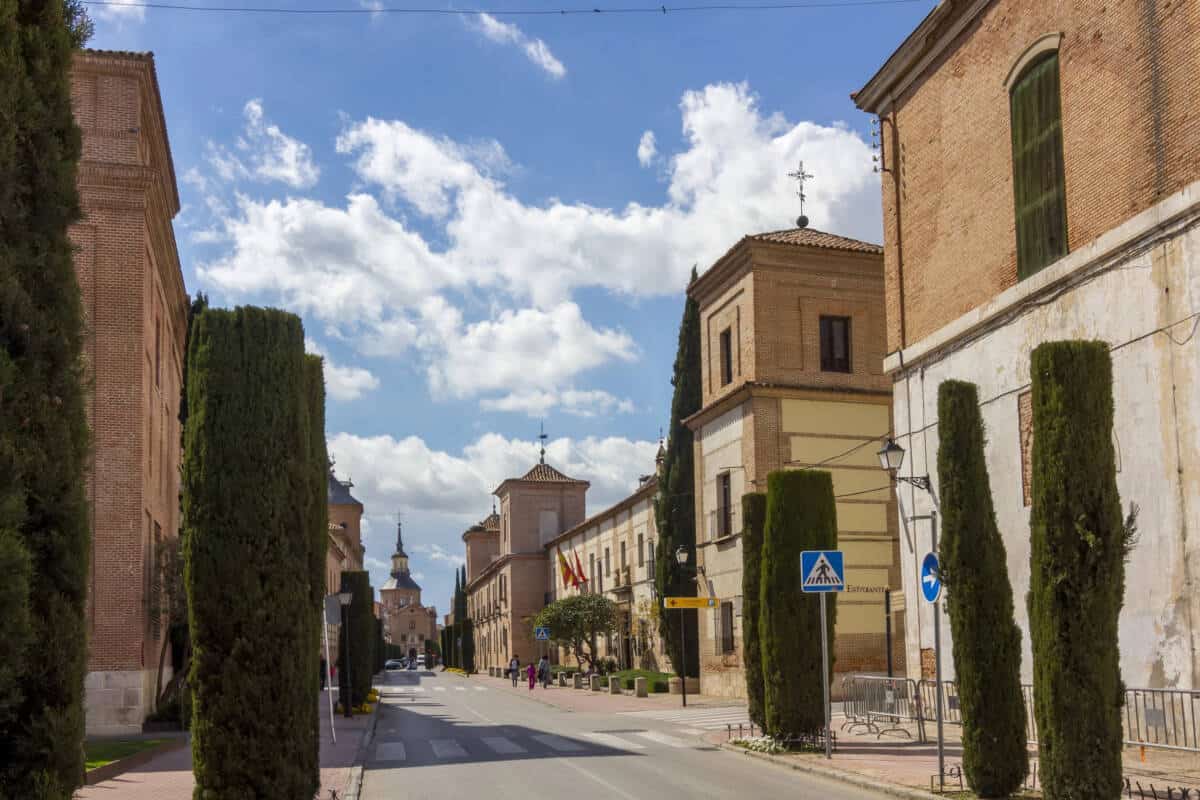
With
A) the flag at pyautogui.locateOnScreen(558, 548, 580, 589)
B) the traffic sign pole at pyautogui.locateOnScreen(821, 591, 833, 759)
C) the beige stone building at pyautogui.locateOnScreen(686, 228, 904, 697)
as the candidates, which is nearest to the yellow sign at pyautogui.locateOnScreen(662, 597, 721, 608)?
the beige stone building at pyautogui.locateOnScreen(686, 228, 904, 697)

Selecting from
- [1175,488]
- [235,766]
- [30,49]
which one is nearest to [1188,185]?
[1175,488]

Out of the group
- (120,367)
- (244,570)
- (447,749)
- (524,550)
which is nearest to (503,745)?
(447,749)

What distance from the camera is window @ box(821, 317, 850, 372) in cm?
3316

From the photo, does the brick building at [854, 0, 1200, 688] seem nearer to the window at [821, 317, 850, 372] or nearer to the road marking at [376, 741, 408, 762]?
the road marking at [376, 741, 408, 762]

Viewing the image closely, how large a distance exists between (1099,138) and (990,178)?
301cm

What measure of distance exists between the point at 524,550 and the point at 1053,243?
194ft

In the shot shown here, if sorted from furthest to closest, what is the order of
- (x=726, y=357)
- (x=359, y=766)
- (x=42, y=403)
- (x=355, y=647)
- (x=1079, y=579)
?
(x=726, y=357) → (x=355, y=647) → (x=359, y=766) → (x=1079, y=579) → (x=42, y=403)

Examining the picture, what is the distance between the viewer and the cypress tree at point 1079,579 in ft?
33.2

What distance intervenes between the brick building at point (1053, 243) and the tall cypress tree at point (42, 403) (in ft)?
42.6

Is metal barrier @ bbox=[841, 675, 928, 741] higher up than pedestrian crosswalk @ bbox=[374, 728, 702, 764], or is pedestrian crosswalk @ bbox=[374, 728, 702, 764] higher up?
metal barrier @ bbox=[841, 675, 928, 741]

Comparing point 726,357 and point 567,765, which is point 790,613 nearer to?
point 567,765

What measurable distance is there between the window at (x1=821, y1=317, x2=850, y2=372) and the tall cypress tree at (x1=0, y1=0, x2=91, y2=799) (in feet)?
93.8

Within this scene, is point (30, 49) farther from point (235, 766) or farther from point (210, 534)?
point (235, 766)

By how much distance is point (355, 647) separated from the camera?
32.2m
